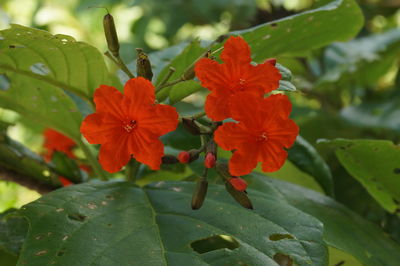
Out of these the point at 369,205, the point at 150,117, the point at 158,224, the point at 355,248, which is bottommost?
the point at 369,205

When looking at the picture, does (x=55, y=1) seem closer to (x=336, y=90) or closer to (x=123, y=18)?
(x=123, y=18)

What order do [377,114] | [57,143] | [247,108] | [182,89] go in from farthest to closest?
1. [377,114]
2. [57,143]
3. [182,89]
4. [247,108]

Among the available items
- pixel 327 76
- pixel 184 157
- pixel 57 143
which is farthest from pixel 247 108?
pixel 327 76

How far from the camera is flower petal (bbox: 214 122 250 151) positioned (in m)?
0.63

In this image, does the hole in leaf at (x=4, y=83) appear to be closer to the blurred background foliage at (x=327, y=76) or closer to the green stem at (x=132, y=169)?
the blurred background foliage at (x=327, y=76)

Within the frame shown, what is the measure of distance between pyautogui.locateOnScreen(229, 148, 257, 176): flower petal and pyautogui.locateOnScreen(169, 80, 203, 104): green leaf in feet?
0.46

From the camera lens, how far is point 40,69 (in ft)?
2.59

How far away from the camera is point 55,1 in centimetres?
253

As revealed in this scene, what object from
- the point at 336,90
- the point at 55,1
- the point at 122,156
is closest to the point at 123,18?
the point at 55,1

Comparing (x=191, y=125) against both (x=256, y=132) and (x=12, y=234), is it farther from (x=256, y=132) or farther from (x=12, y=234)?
(x=12, y=234)

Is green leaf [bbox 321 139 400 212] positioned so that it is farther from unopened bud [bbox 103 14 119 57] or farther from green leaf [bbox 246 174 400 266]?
unopened bud [bbox 103 14 119 57]

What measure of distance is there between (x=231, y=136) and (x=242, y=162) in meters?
0.03

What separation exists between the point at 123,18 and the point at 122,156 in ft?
6.92

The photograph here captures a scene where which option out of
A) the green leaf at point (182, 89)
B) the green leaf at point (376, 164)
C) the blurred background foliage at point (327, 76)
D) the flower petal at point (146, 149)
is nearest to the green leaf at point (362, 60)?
A: the blurred background foliage at point (327, 76)
